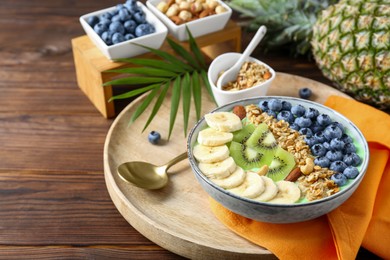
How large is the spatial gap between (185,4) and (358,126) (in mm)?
735

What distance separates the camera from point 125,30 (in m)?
2.03

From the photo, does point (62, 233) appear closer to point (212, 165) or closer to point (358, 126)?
point (212, 165)

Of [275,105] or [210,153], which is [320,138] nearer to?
[275,105]

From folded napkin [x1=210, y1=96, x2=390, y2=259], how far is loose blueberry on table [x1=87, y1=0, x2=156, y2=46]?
0.69 metres

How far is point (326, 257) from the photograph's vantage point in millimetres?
1441

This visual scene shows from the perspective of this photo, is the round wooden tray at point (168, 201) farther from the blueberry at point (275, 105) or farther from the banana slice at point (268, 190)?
the blueberry at point (275, 105)

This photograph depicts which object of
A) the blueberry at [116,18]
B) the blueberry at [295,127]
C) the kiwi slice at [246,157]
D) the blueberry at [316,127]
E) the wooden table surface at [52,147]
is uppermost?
the blueberry at [116,18]

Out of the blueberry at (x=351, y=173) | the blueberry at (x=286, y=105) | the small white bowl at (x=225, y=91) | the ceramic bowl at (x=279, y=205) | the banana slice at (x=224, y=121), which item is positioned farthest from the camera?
the small white bowl at (x=225, y=91)

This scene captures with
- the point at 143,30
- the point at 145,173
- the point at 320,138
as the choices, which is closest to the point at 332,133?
the point at 320,138

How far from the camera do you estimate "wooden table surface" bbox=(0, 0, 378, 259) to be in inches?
61.8

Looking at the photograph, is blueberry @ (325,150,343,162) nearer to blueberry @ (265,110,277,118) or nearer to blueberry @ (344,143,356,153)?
blueberry @ (344,143,356,153)

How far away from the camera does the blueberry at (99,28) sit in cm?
200

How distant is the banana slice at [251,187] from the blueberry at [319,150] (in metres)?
0.19

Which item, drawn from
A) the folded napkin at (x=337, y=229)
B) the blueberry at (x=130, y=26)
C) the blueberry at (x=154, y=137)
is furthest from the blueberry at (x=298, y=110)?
the blueberry at (x=130, y=26)
